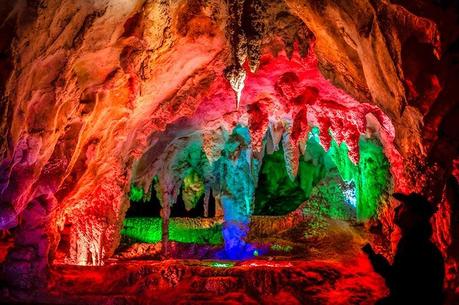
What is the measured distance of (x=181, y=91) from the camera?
8.15 metres

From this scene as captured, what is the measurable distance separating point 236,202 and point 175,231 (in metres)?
2.97

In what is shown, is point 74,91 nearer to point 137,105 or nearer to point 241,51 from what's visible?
point 137,105

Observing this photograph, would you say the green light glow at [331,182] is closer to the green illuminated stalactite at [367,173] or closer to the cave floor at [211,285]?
the green illuminated stalactite at [367,173]

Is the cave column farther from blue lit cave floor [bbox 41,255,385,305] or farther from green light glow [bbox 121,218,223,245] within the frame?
blue lit cave floor [bbox 41,255,385,305]

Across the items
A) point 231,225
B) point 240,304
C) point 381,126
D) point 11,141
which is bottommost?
point 240,304

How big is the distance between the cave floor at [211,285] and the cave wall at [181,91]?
622 millimetres

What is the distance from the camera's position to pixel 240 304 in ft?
21.7

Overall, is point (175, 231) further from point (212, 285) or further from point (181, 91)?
point (212, 285)

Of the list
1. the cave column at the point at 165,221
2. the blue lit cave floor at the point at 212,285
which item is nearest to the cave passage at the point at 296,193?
the cave column at the point at 165,221

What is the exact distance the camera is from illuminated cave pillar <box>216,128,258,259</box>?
12109 millimetres

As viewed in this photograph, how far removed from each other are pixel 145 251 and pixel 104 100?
6.56 metres

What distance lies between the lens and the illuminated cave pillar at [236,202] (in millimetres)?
12109

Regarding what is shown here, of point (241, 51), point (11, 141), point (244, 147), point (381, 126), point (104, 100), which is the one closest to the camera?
point (11, 141)

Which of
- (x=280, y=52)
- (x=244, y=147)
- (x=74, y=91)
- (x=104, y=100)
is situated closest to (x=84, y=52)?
(x=74, y=91)
